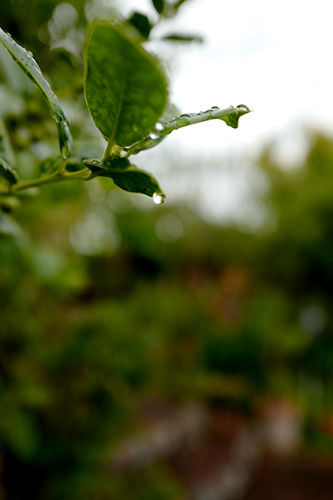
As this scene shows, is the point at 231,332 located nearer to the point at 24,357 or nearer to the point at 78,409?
the point at 78,409

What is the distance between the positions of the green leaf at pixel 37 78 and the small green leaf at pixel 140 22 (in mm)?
172

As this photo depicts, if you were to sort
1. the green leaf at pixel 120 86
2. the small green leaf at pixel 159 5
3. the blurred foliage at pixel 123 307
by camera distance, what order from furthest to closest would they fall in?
the blurred foliage at pixel 123 307 < the small green leaf at pixel 159 5 < the green leaf at pixel 120 86

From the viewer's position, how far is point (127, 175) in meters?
0.22

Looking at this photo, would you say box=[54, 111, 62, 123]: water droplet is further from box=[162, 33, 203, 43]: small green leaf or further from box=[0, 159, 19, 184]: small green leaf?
box=[162, 33, 203, 43]: small green leaf

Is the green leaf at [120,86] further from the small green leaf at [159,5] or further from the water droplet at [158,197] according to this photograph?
the small green leaf at [159,5]

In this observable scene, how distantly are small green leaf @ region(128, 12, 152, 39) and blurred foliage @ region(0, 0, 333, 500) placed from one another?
0.35 ft

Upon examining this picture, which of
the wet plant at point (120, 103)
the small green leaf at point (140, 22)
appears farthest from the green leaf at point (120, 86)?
the small green leaf at point (140, 22)

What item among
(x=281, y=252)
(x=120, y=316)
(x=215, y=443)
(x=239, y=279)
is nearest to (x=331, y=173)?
(x=281, y=252)

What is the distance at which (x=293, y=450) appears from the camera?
4.00 metres

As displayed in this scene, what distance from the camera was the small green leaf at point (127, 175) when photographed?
0.69ft

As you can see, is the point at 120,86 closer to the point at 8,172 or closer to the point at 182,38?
the point at 8,172

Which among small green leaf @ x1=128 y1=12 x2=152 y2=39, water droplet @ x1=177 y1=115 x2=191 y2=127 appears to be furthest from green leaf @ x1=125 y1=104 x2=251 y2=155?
small green leaf @ x1=128 y1=12 x2=152 y2=39

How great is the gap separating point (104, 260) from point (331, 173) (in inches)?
127

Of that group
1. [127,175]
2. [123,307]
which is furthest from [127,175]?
[123,307]
